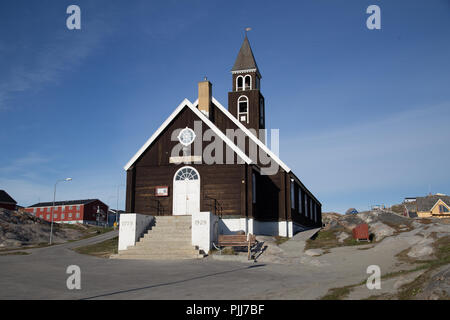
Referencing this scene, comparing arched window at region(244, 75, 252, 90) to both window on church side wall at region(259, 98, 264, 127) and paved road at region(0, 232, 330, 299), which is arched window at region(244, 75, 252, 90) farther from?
paved road at region(0, 232, 330, 299)

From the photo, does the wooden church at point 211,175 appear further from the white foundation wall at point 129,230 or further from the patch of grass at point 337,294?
the patch of grass at point 337,294

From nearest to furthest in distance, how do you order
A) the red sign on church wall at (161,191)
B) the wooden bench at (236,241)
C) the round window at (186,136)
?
the wooden bench at (236,241)
the red sign on church wall at (161,191)
the round window at (186,136)

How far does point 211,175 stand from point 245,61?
14.1 m

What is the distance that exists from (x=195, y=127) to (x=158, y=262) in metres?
12.4

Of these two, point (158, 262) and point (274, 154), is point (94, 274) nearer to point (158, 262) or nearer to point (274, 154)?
point (158, 262)

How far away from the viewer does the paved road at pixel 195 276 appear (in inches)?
472

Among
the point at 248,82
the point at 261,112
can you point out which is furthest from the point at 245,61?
the point at 261,112

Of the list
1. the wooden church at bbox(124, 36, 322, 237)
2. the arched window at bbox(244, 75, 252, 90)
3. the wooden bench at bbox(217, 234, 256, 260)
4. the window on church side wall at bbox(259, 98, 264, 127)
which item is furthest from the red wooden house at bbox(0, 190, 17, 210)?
the wooden bench at bbox(217, 234, 256, 260)

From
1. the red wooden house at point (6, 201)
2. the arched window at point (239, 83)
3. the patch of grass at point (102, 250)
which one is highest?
the arched window at point (239, 83)

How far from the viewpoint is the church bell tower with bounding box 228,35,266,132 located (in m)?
37.4

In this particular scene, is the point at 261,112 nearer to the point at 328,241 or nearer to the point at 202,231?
the point at 328,241

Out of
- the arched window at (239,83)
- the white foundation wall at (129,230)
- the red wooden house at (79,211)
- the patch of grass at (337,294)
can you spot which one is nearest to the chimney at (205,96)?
the arched window at (239,83)

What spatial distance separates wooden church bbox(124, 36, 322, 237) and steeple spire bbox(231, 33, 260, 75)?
499cm
